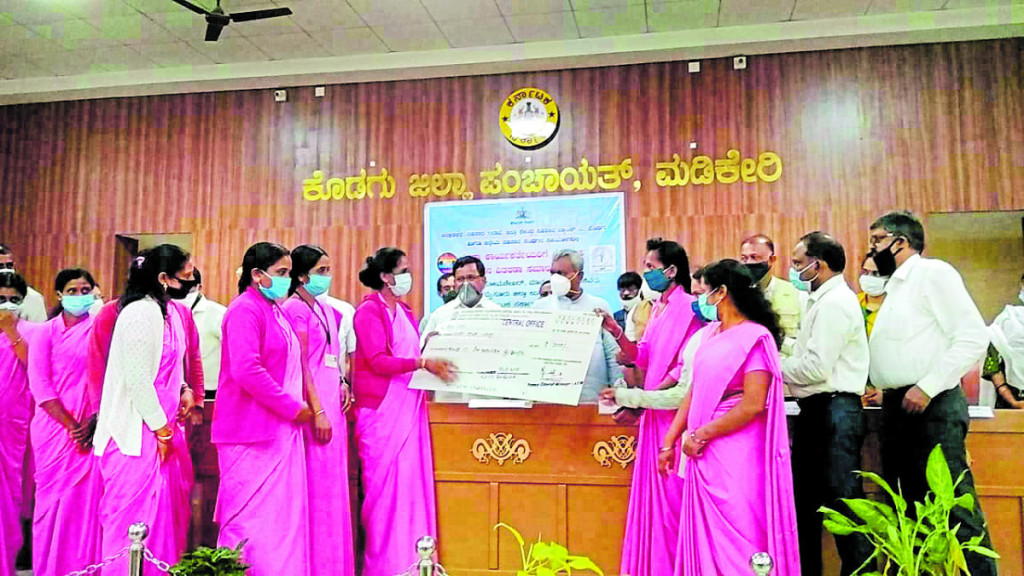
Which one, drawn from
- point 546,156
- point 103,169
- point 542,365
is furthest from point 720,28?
point 103,169

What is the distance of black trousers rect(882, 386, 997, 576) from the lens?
2.71m

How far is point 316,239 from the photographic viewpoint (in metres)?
6.42

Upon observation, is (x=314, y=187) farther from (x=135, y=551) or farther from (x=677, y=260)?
(x=135, y=551)

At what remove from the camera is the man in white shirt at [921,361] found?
9.18 ft

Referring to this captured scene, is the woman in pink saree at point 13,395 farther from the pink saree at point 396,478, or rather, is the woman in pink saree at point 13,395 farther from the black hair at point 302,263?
the pink saree at point 396,478

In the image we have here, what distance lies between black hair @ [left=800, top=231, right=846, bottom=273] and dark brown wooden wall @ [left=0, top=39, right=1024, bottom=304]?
8.85 ft

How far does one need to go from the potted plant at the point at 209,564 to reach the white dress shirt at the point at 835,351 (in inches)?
85.5

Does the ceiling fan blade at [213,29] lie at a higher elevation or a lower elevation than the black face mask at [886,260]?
higher

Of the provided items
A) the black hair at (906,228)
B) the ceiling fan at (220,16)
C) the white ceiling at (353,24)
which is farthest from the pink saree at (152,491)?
the white ceiling at (353,24)

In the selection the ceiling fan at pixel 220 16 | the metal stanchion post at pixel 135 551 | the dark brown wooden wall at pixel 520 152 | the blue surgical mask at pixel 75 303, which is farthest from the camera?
the dark brown wooden wall at pixel 520 152

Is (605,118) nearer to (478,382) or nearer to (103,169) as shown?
(478,382)

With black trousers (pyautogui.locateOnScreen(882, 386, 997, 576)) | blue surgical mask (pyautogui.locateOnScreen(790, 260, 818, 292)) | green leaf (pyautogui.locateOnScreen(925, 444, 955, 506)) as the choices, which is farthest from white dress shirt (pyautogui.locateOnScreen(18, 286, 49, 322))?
green leaf (pyautogui.locateOnScreen(925, 444, 955, 506))

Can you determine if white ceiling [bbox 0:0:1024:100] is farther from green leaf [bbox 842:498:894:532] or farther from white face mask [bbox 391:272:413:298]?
green leaf [bbox 842:498:894:532]

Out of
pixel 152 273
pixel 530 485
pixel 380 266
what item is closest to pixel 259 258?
pixel 152 273
